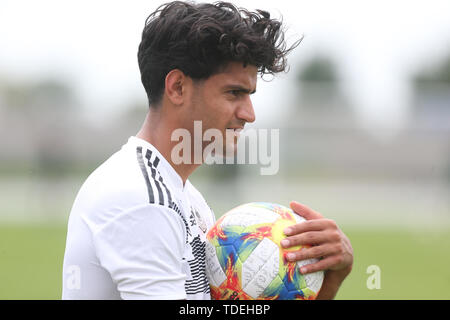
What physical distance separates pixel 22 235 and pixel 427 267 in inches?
357

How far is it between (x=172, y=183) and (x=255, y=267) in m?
0.57

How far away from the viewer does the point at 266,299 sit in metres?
2.68

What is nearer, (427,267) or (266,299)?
(266,299)

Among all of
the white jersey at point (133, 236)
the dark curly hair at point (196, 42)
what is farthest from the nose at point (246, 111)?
the white jersey at point (133, 236)

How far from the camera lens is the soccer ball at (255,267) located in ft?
8.71

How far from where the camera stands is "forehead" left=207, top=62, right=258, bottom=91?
2697 millimetres

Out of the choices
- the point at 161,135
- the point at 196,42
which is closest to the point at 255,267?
the point at 161,135

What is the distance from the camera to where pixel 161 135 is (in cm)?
267

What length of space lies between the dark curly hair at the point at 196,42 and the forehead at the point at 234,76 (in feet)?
0.07

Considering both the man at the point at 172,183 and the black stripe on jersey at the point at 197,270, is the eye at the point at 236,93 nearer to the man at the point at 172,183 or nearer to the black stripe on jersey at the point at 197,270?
the man at the point at 172,183

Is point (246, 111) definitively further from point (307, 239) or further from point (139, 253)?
point (139, 253)
